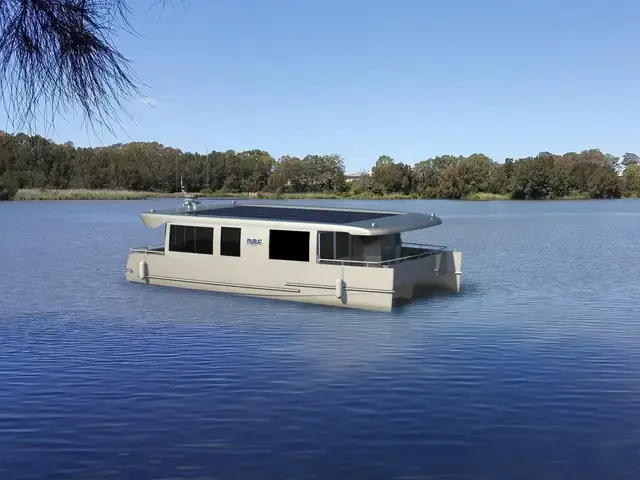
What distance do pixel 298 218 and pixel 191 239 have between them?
3.57 metres

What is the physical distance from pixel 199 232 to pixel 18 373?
9446 mm

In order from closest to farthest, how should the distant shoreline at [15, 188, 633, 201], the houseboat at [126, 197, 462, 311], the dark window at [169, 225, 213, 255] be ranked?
1. the houseboat at [126, 197, 462, 311]
2. the dark window at [169, 225, 213, 255]
3. the distant shoreline at [15, 188, 633, 201]

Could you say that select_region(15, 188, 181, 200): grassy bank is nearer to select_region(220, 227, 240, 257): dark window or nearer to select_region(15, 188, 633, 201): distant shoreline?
select_region(15, 188, 633, 201): distant shoreline

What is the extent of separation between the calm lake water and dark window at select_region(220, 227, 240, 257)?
1.43 meters

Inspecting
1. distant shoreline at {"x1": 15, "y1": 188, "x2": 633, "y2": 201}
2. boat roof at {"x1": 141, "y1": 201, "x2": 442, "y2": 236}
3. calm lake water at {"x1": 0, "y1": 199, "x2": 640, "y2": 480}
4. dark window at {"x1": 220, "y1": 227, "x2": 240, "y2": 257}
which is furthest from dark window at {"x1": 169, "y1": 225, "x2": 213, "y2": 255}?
distant shoreline at {"x1": 15, "y1": 188, "x2": 633, "y2": 201}

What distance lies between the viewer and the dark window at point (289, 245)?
21641 mm

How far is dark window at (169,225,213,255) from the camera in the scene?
23359 millimetres

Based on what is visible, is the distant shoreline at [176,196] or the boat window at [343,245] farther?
the distant shoreline at [176,196]

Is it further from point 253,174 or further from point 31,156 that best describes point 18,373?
point 253,174

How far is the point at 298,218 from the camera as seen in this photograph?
75.8ft

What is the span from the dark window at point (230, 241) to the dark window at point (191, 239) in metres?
0.44

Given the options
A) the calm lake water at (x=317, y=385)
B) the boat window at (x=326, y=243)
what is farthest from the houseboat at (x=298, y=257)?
A: the calm lake water at (x=317, y=385)

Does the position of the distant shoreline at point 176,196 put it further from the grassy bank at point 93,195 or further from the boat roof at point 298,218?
the boat roof at point 298,218

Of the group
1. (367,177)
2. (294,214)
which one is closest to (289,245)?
(294,214)
